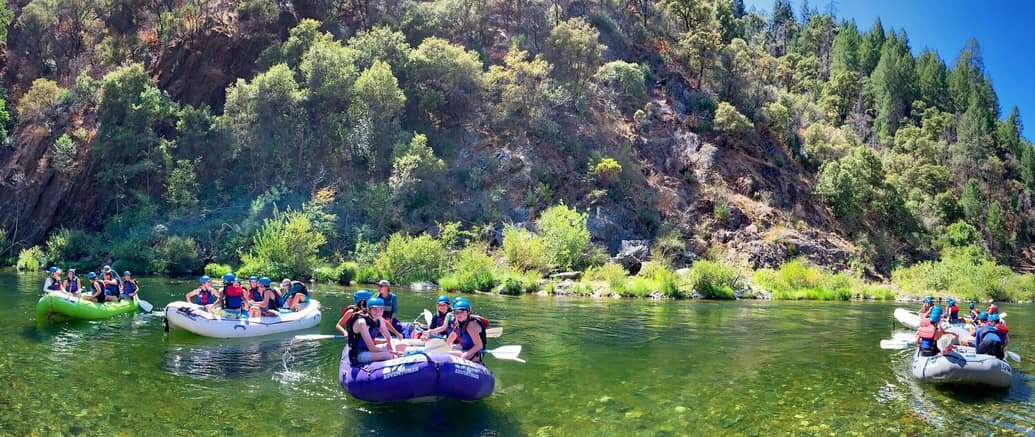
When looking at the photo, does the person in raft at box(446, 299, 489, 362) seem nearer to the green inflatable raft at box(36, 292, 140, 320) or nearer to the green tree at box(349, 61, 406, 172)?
the green inflatable raft at box(36, 292, 140, 320)

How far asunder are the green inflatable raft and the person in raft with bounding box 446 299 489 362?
13465 millimetres

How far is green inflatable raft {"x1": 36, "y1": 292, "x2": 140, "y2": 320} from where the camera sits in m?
18.2

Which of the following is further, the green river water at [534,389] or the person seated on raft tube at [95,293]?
the person seated on raft tube at [95,293]

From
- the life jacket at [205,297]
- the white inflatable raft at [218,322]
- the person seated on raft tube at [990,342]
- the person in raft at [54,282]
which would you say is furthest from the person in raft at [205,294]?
the person seated on raft tube at [990,342]

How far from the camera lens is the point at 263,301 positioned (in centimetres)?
1838

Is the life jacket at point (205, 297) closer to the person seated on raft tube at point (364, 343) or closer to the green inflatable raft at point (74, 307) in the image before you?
the green inflatable raft at point (74, 307)

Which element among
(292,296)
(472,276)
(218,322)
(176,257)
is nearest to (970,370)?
(218,322)

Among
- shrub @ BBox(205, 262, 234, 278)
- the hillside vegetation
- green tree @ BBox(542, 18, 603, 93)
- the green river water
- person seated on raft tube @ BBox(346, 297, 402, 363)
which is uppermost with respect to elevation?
green tree @ BBox(542, 18, 603, 93)

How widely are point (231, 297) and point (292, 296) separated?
2.15m

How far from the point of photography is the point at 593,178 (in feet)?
164

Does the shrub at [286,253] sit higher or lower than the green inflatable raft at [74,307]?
higher

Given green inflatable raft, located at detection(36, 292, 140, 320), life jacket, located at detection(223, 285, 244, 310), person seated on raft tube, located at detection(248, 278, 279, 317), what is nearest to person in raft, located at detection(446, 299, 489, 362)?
person seated on raft tube, located at detection(248, 278, 279, 317)

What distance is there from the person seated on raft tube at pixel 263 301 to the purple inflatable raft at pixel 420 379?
28.9ft

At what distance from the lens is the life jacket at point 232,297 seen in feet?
58.3
